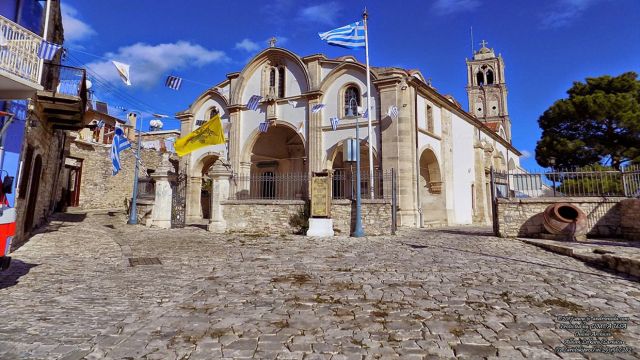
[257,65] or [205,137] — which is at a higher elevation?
[257,65]

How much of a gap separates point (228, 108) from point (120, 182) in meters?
11.4

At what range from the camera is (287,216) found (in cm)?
1386

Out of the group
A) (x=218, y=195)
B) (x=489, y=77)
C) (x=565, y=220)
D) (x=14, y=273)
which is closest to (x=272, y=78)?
(x=218, y=195)

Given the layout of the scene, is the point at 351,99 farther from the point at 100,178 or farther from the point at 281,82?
the point at 100,178

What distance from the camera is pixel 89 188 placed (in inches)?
940

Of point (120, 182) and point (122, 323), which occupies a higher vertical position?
point (120, 182)

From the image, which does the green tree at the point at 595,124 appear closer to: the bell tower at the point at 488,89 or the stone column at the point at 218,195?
the stone column at the point at 218,195

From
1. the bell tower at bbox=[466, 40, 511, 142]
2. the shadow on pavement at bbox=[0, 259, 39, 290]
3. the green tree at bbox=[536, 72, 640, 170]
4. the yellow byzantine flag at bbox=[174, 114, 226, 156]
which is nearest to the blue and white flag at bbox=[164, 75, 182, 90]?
the yellow byzantine flag at bbox=[174, 114, 226, 156]

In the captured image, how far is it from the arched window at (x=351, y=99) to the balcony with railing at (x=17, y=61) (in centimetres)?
1324

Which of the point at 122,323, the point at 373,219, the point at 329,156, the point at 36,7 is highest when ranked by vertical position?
the point at 36,7

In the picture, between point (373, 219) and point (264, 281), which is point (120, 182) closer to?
point (373, 219)

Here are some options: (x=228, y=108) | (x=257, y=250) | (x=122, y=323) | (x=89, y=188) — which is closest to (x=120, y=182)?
(x=89, y=188)

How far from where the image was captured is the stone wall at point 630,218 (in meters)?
10.2

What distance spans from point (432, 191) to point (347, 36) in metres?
9.67
